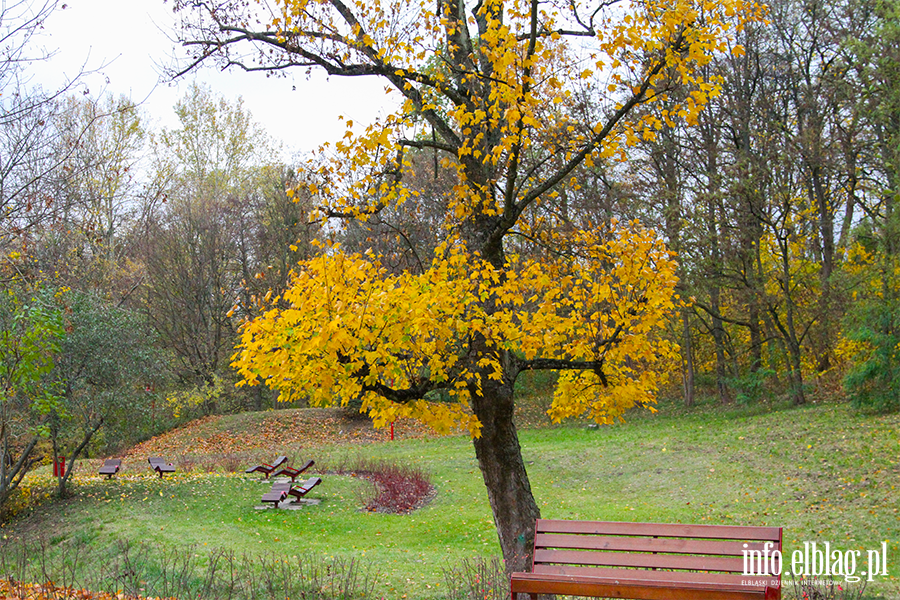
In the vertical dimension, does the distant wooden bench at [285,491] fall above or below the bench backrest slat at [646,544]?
below

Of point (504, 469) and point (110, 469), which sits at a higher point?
point (504, 469)

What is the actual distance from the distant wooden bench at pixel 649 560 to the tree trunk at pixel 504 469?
0.78 m

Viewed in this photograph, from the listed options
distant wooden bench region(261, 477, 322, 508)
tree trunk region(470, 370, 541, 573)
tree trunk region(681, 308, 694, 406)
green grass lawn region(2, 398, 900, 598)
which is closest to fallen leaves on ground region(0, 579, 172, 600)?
green grass lawn region(2, 398, 900, 598)

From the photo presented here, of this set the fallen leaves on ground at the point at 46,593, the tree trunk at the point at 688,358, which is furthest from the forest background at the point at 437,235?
the fallen leaves on ground at the point at 46,593

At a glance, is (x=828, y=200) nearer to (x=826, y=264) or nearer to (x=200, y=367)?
(x=826, y=264)

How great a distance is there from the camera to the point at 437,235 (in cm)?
862

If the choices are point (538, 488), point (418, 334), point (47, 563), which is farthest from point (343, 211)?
point (538, 488)

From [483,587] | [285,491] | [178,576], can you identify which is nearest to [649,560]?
[483,587]

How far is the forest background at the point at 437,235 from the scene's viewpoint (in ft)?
28.7

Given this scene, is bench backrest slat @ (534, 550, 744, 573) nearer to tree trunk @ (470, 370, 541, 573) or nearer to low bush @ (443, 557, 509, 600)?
low bush @ (443, 557, 509, 600)

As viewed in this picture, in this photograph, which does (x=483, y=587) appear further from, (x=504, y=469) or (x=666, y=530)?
(x=666, y=530)

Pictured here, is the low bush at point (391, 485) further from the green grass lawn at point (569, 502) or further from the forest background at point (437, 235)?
the forest background at point (437, 235)

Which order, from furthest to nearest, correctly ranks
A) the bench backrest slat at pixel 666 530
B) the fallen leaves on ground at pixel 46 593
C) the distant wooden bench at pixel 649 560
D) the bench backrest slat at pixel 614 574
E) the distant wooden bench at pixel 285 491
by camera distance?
the distant wooden bench at pixel 285 491
the fallen leaves on ground at pixel 46 593
the bench backrest slat at pixel 666 530
the bench backrest slat at pixel 614 574
the distant wooden bench at pixel 649 560

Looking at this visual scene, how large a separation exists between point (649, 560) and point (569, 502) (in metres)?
6.92
